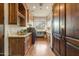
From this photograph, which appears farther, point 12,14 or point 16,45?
point 16,45

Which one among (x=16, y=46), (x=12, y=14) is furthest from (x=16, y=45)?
(x=12, y=14)

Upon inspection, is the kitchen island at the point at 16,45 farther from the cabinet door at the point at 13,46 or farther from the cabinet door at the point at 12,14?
the cabinet door at the point at 12,14

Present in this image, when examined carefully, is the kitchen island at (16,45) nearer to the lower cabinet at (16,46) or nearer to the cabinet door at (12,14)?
the lower cabinet at (16,46)

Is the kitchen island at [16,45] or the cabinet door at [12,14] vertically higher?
the cabinet door at [12,14]

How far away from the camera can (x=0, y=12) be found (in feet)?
11.1

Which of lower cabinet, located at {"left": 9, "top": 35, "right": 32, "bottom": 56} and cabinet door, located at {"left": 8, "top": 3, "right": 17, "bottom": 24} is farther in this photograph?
lower cabinet, located at {"left": 9, "top": 35, "right": 32, "bottom": 56}

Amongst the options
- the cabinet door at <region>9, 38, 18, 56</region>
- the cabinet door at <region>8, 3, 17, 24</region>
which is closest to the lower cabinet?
the cabinet door at <region>9, 38, 18, 56</region>

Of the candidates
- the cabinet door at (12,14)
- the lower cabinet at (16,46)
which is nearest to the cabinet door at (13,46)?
the lower cabinet at (16,46)

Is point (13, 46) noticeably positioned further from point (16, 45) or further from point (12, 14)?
point (12, 14)

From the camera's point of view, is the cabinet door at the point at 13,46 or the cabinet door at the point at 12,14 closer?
the cabinet door at the point at 12,14

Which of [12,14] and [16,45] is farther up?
[12,14]

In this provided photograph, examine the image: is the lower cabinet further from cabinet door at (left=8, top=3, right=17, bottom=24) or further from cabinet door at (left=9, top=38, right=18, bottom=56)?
cabinet door at (left=8, top=3, right=17, bottom=24)

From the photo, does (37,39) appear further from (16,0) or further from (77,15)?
(16,0)

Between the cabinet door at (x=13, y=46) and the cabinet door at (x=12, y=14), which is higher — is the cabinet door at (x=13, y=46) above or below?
below
